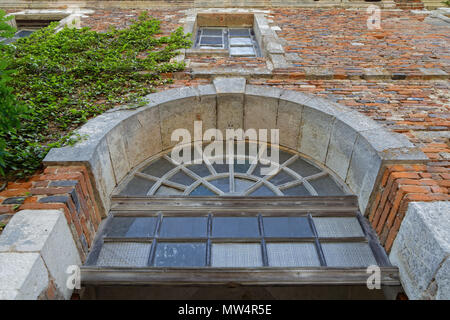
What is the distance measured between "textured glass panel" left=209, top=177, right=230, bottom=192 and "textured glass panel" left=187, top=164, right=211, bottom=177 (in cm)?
15

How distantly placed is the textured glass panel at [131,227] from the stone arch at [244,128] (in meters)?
0.18

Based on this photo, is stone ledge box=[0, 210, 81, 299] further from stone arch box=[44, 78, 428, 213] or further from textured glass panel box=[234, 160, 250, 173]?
textured glass panel box=[234, 160, 250, 173]

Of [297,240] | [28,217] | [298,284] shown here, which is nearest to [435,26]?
[297,240]

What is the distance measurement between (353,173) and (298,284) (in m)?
1.40

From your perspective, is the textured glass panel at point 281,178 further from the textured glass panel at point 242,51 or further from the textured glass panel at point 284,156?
the textured glass panel at point 242,51

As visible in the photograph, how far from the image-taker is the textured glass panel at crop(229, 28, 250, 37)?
6120 millimetres

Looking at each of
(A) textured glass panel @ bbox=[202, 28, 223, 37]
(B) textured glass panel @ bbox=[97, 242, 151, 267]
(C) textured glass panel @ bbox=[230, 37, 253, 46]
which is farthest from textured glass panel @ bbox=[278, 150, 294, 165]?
(A) textured glass panel @ bbox=[202, 28, 223, 37]

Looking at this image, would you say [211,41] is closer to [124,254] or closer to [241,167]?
[241,167]

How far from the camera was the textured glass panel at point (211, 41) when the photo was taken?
5738 millimetres

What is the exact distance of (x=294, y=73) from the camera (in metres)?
4.07

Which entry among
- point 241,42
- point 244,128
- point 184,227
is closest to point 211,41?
point 241,42

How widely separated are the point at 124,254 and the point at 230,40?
470 cm
